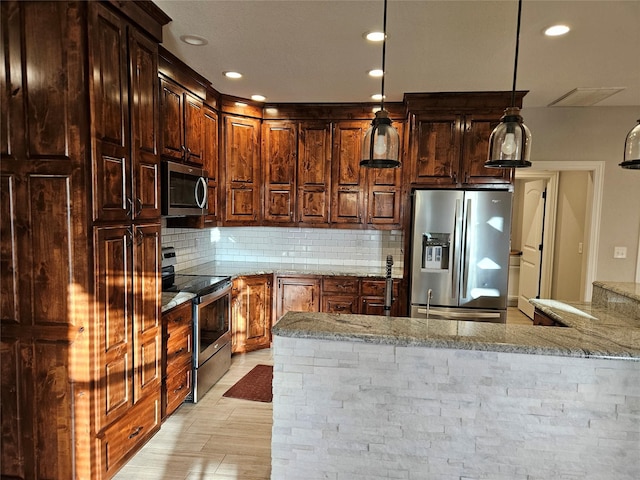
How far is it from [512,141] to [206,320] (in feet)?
8.49

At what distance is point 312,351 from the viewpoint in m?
1.67

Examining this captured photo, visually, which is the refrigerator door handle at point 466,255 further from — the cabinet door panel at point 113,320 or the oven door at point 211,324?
the cabinet door panel at point 113,320

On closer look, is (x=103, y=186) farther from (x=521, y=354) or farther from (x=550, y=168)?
(x=550, y=168)

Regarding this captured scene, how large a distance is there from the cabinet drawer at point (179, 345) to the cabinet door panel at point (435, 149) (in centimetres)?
247

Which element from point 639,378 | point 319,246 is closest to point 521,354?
point 639,378

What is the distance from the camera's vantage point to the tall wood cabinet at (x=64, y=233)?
1.84m

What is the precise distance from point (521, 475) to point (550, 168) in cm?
346

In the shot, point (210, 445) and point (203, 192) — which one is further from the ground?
point (203, 192)

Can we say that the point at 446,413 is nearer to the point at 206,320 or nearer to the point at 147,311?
the point at 147,311

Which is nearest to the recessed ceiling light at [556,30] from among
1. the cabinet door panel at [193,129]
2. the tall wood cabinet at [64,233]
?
the tall wood cabinet at [64,233]

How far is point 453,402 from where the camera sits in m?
1.61

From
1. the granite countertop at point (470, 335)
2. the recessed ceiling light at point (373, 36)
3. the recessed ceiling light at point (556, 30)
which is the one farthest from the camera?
the recessed ceiling light at point (373, 36)

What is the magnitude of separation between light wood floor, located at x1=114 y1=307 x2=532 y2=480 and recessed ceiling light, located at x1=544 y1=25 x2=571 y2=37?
3.10 meters

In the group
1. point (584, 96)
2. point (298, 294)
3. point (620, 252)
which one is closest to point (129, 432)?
point (298, 294)
